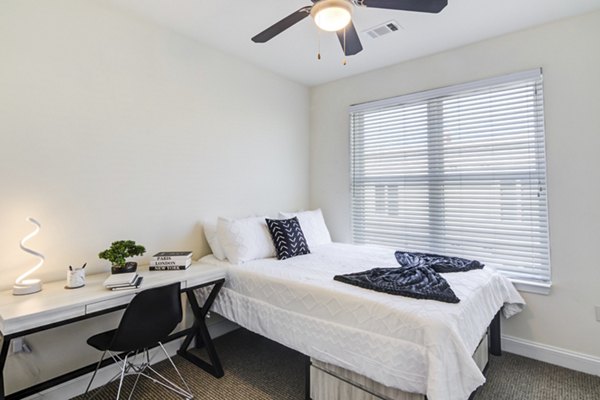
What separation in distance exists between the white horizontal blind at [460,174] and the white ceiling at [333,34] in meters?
0.43

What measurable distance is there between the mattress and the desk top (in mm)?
499

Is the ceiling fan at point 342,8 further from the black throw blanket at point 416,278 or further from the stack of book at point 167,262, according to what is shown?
the stack of book at point 167,262

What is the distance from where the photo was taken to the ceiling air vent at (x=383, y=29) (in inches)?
98.1

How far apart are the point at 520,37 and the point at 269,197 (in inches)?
108

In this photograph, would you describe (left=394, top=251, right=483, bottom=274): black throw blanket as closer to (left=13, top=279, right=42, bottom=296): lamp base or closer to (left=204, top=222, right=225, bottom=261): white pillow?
(left=204, top=222, right=225, bottom=261): white pillow

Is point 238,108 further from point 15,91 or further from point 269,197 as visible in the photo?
point 15,91

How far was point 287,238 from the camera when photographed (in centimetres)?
284

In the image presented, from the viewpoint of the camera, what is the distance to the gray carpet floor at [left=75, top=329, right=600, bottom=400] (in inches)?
80.5

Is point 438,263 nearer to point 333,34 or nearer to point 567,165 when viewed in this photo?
point 567,165

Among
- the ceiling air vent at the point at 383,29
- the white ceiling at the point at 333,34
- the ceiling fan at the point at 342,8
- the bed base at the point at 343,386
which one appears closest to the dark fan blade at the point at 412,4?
the ceiling fan at the point at 342,8

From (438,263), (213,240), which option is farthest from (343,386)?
(213,240)

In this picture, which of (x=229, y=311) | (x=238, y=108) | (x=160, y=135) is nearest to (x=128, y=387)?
(x=229, y=311)

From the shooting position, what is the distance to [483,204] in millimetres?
2773

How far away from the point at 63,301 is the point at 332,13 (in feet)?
6.88
